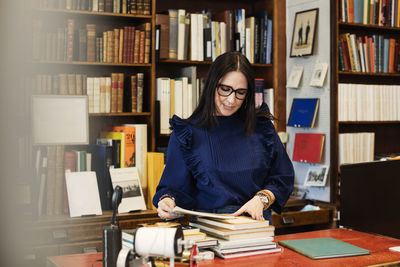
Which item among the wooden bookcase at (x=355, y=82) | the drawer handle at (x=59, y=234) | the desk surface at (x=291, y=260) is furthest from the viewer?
the wooden bookcase at (x=355, y=82)

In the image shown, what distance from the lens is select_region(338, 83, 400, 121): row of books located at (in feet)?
13.1

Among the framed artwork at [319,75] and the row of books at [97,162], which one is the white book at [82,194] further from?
the framed artwork at [319,75]

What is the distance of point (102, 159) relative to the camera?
335 cm

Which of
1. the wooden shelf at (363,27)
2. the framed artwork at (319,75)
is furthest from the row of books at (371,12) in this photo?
the framed artwork at (319,75)

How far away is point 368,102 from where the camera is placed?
164 inches

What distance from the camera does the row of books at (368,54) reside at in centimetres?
404

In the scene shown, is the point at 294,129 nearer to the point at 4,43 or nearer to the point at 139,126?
the point at 139,126

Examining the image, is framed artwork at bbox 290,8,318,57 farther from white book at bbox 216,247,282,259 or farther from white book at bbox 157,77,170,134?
white book at bbox 216,247,282,259

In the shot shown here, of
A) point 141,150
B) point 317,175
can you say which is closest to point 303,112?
point 317,175

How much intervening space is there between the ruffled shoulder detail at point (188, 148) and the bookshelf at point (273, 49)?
5.07ft

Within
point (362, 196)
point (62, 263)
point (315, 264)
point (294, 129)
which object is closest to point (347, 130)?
point (294, 129)

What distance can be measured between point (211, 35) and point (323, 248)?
2.08 m

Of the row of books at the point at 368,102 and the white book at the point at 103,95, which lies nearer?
the white book at the point at 103,95

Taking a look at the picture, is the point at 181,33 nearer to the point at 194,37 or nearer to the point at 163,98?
the point at 194,37
